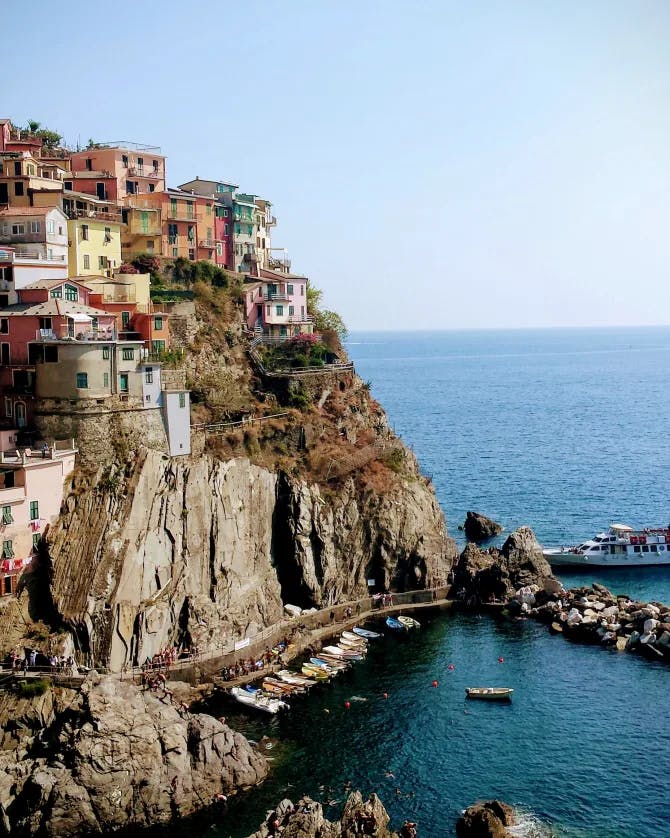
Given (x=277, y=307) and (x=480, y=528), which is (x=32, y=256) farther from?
(x=480, y=528)

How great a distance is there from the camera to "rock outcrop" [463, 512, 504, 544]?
10712cm

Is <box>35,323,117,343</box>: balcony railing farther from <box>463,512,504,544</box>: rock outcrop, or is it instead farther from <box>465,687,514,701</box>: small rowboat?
<box>463,512,504,544</box>: rock outcrop

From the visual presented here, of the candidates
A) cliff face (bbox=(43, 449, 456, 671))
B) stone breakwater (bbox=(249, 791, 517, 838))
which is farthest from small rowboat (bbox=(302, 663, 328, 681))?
stone breakwater (bbox=(249, 791, 517, 838))

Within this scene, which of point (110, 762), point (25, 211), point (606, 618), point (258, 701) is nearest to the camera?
point (110, 762)

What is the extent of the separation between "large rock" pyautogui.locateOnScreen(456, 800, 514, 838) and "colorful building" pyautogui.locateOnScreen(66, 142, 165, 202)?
64498mm

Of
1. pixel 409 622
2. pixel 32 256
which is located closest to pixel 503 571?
pixel 409 622

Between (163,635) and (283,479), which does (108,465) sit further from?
(283,479)

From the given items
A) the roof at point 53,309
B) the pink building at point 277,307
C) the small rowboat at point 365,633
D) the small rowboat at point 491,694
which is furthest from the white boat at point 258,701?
the pink building at point 277,307

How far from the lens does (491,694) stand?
69812 millimetres

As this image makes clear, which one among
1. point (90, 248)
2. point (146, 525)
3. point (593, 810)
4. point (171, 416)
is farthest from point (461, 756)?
point (90, 248)

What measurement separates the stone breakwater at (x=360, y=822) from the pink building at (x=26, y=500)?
Result: 2390 cm

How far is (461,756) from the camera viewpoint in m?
61.8

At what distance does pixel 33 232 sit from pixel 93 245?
714 cm

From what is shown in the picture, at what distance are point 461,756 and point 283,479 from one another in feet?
94.4
